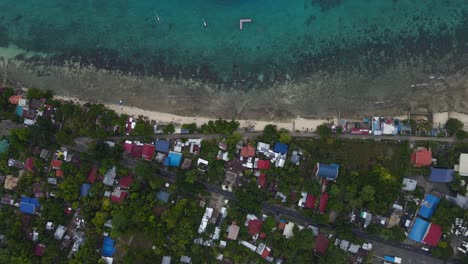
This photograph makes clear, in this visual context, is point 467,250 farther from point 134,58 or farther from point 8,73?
point 8,73

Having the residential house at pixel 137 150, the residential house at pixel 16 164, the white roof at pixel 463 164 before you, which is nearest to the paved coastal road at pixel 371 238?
the residential house at pixel 137 150

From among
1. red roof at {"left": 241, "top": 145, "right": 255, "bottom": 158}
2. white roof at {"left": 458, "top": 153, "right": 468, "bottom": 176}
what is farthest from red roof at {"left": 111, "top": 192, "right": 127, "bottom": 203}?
white roof at {"left": 458, "top": 153, "right": 468, "bottom": 176}

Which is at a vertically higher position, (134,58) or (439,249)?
(134,58)

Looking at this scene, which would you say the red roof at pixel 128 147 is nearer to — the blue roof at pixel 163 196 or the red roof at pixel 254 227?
the blue roof at pixel 163 196

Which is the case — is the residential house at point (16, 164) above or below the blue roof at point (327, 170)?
below

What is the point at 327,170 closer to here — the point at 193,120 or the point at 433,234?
the point at 433,234

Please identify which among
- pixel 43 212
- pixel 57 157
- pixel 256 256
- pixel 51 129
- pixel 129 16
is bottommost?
pixel 256 256

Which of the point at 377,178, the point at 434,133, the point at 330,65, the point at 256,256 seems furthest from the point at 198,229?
the point at 434,133
